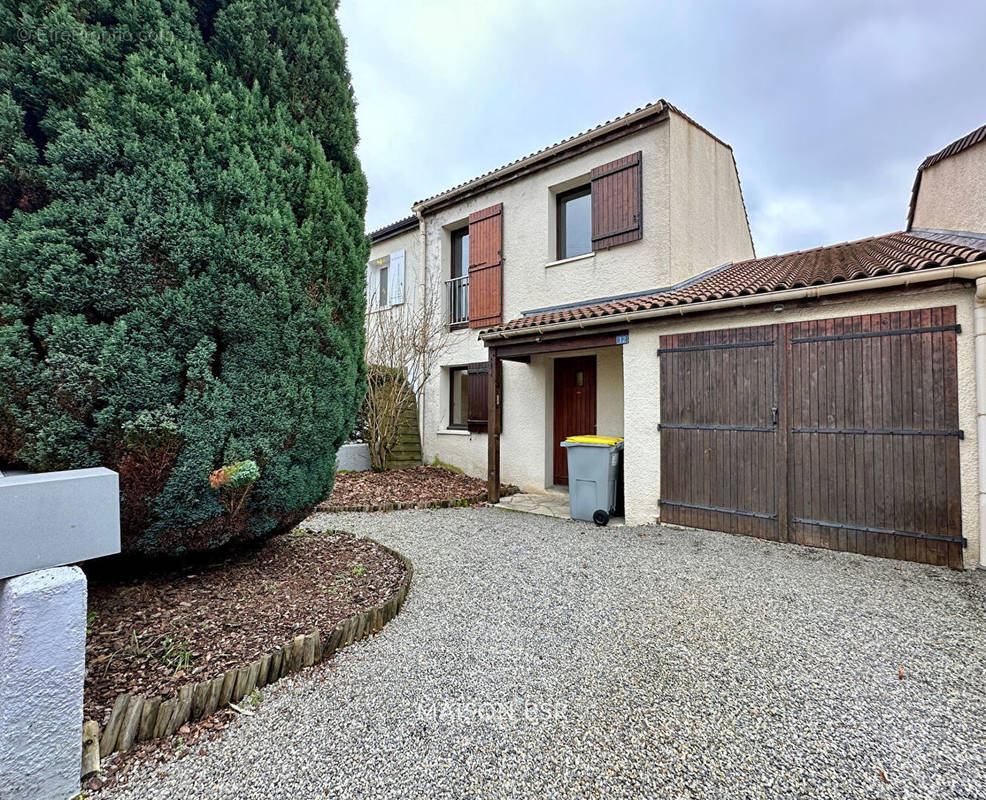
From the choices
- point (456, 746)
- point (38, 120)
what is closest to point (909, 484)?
point (456, 746)

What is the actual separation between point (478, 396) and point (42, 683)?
795cm

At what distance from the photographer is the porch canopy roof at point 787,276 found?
4.66 metres

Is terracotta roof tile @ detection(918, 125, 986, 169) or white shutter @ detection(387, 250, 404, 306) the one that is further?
white shutter @ detection(387, 250, 404, 306)

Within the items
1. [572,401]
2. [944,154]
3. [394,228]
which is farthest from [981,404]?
[394,228]

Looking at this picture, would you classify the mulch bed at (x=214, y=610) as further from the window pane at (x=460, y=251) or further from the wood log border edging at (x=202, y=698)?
the window pane at (x=460, y=251)

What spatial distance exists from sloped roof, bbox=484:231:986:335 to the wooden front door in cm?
112

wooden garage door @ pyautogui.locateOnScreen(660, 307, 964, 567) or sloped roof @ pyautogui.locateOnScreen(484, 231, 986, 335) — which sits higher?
sloped roof @ pyautogui.locateOnScreen(484, 231, 986, 335)

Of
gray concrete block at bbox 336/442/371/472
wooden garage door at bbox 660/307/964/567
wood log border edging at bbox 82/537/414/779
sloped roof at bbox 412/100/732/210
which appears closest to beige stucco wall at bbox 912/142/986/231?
sloped roof at bbox 412/100/732/210

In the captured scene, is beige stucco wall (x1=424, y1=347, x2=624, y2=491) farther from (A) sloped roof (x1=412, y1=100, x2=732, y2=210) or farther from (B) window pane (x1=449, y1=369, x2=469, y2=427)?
(A) sloped roof (x1=412, y1=100, x2=732, y2=210)

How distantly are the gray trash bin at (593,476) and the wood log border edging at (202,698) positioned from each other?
3.99 meters

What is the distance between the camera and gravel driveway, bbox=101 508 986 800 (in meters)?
1.84

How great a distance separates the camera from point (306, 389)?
3422 mm

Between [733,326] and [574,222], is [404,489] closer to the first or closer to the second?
[733,326]

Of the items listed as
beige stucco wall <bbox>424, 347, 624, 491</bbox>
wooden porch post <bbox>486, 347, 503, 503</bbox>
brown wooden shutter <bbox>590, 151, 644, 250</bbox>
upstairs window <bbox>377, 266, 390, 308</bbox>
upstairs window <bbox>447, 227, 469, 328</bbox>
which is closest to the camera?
wooden porch post <bbox>486, 347, 503, 503</bbox>
